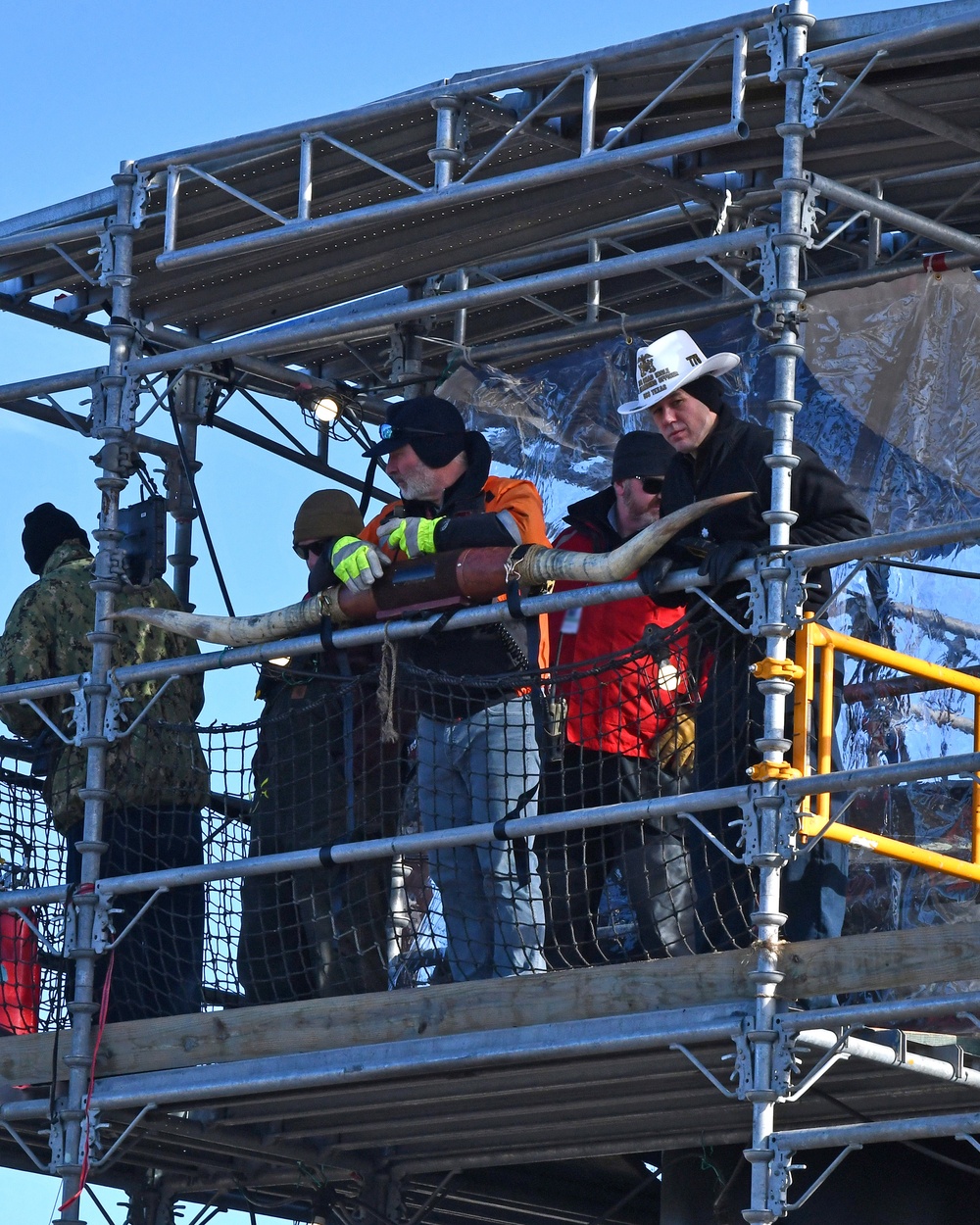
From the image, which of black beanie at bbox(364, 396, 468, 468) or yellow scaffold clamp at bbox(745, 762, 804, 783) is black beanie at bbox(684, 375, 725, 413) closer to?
black beanie at bbox(364, 396, 468, 468)

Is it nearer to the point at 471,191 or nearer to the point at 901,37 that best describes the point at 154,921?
the point at 471,191

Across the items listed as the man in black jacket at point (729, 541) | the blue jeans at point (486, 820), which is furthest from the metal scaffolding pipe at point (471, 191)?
the blue jeans at point (486, 820)

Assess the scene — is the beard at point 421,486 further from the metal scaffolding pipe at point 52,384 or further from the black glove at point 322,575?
the metal scaffolding pipe at point 52,384

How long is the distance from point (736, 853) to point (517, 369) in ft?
18.3

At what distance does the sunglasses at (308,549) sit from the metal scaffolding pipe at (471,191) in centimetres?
139

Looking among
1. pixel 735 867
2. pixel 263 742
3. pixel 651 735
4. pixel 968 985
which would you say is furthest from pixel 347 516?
pixel 968 985

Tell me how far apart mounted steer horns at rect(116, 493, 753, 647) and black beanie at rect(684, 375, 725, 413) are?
478 mm

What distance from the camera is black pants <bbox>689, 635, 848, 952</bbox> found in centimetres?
832

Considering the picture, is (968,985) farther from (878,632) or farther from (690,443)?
(690,443)

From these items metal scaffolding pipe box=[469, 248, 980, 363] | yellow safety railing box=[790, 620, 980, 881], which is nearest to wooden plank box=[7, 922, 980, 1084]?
yellow safety railing box=[790, 620, 980, 881]

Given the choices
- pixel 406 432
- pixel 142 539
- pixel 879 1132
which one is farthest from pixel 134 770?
pixel 879 1132

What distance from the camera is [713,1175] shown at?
1045cm

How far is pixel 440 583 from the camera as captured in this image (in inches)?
354

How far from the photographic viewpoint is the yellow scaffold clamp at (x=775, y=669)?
8031 millimetres
